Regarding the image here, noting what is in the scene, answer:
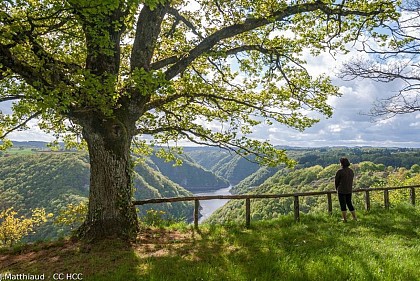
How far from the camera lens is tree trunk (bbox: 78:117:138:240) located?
921 cm

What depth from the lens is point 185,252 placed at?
7938 millimetres

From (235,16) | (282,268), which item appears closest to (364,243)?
(282,268)

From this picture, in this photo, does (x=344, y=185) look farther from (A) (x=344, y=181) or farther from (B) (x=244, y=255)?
(B) (x=244, y=255)

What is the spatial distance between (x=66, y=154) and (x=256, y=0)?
164 metres

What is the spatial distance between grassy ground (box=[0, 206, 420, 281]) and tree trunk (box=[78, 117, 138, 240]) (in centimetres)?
62

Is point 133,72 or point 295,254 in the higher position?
point 133,72

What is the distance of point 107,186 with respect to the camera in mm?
9352

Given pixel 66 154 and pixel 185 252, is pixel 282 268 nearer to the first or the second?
pixel 185 252

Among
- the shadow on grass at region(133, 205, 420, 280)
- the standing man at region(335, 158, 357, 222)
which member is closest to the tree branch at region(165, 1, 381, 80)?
the standing man at region(335, 158, 357, 222)

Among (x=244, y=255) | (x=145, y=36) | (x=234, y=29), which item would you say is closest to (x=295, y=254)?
(x=244, y=255)

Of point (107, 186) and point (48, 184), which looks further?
point (48, 184)

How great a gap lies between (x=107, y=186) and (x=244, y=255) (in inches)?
181

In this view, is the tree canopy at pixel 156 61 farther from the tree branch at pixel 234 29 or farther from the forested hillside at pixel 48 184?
the forested hillside at pixel 48 184

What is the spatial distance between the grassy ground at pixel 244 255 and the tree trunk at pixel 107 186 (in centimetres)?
62
